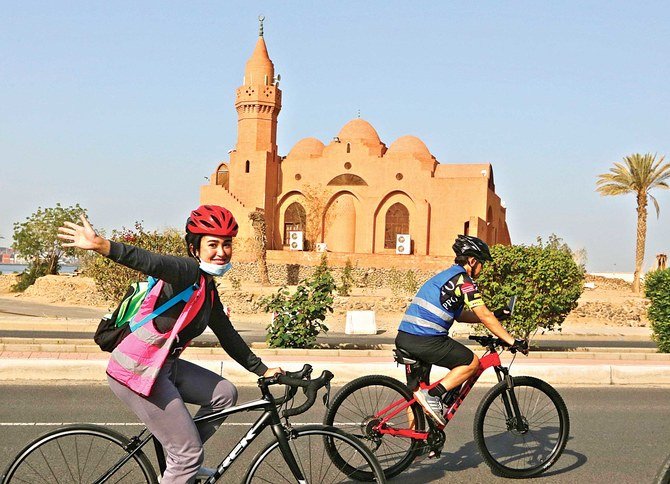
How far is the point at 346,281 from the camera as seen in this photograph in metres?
43.6

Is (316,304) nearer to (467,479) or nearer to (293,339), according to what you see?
(293,339)

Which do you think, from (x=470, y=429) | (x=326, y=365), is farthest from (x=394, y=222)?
(x=470, y=429)

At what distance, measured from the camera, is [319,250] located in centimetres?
5434

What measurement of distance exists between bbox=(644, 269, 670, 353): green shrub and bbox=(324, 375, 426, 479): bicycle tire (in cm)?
1113

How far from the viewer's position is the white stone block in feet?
74.4

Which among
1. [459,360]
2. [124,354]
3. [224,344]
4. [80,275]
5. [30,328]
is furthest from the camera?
[80,275]

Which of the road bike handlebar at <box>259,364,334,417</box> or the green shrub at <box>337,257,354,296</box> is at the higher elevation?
the green shrub at <box>337,257,354,296</box>

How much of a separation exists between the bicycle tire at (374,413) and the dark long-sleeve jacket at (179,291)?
134cm

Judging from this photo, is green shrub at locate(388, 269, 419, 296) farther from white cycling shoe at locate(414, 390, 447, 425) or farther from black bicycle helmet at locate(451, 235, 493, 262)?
white cycling shoe at locate(414, 390, 447, 425)

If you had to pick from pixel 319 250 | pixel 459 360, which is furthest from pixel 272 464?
pixel 319 250

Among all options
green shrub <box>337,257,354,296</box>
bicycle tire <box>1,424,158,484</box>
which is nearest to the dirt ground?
green shrub <box>337,257,354,296</box>

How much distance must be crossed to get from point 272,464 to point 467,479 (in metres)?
2.34

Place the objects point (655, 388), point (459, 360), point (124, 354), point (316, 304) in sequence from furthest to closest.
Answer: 1. point (316, 304)
2. point (655, 388)
3. point (459, 360)
4. point (124, 354)

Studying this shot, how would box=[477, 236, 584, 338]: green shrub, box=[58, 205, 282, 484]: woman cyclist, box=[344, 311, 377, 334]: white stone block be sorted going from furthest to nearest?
box=[344, 311, 377, 334]: white stone block, box=[477, 236, 584, 338]: green shrub, box=[58, 205, 282, 484]: woman cyclist
